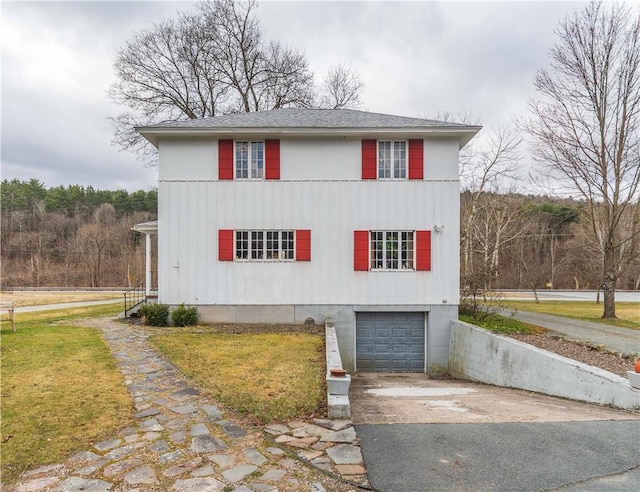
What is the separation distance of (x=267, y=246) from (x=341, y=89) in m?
14.6

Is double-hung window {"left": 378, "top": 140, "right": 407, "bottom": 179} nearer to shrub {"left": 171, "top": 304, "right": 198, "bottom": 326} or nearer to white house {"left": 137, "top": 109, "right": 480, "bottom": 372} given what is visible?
white house {"left": 137, "top": 109, "right": 480, "bottom": 372}

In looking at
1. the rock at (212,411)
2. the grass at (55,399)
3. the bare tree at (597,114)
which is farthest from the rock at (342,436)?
the bare tree at (597,114)

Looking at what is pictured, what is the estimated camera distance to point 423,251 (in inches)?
414

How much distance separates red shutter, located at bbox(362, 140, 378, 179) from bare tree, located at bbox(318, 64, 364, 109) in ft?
39.9

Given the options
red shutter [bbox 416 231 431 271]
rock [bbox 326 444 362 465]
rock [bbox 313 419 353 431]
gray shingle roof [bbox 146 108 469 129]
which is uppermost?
gray shingle roof [bbox 146 108 469 129]

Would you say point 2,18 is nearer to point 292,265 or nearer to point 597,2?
point 292,265

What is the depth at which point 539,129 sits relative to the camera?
1394 centimetres

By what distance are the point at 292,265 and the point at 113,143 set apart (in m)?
13.1

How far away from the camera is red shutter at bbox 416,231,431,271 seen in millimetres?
10523

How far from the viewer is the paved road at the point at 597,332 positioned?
8.73 metres

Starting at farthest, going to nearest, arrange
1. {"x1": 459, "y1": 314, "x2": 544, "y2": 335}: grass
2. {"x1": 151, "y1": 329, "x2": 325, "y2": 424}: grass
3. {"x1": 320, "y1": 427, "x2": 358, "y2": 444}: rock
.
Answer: {"x1": 459, "y1": 314, "x2": 544, "y2": 335}: grass → {"x1": 151, "y1": 329, "x2": 325, "y2": 424}: grass → {"x1": 320, "y1": 427, "x2": 358, "y2": 444}: rock

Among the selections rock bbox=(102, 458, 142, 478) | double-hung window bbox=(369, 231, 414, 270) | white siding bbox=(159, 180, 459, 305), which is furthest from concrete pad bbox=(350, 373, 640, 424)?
double-hung window bbox=(369, 231, 414, 270)

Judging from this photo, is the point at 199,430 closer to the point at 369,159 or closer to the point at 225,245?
the point at 225,245

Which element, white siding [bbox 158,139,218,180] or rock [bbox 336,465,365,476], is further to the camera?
white siding [bbox 158,139,218,180]
